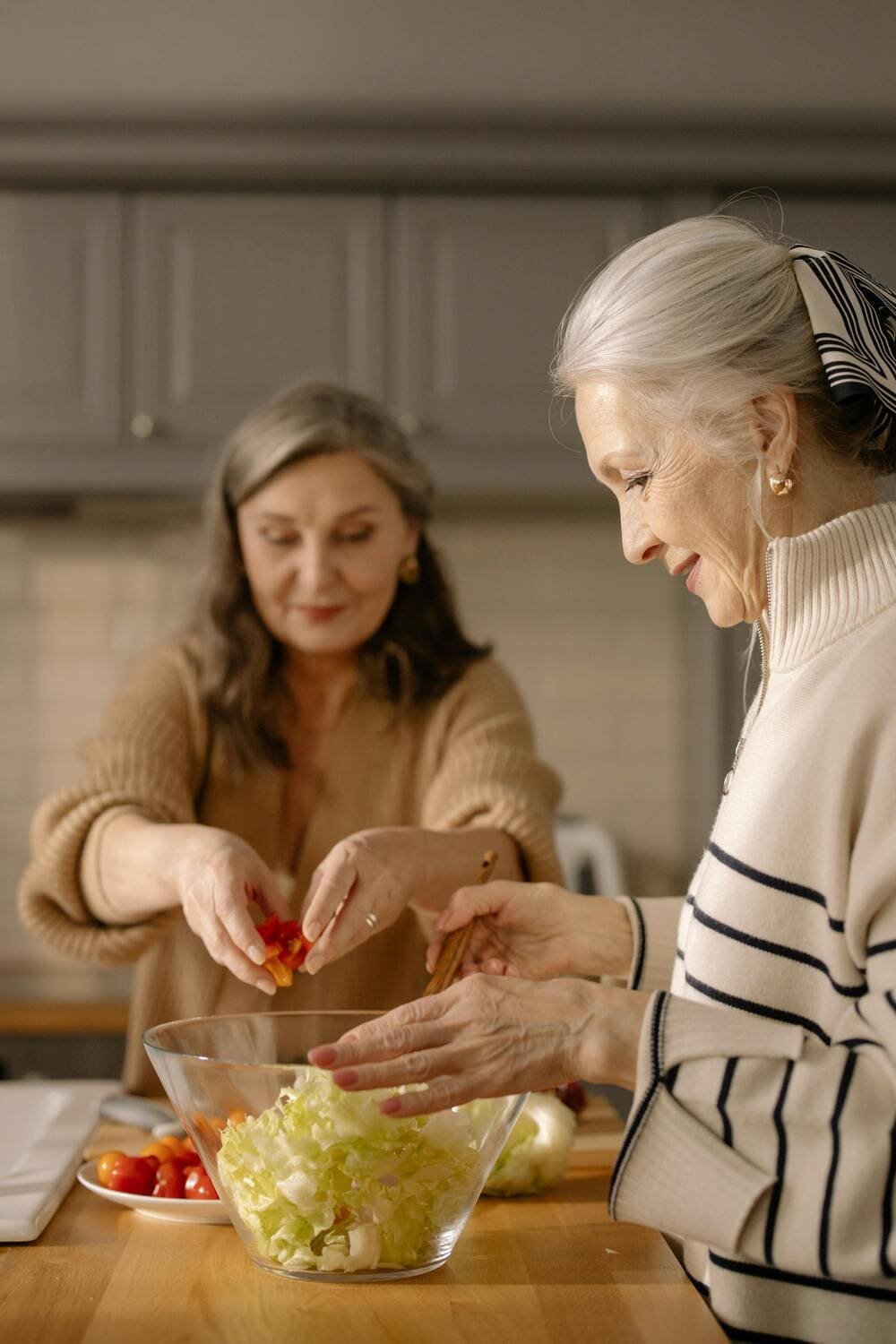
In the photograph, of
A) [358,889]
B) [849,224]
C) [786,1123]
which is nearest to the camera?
[786,1123]

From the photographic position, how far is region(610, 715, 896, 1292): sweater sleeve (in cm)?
96

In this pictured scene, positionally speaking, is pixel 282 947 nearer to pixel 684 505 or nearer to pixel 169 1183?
pixel 169 1183

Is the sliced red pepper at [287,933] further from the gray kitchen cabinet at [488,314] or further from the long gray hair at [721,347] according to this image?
the gray kitchen cabinet at [488,314]

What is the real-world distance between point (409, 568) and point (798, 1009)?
112cm

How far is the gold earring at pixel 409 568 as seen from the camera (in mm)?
2068

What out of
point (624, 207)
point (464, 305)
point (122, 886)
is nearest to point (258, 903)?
point (122, 886)

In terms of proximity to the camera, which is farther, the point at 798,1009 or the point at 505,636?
the point at 505,636

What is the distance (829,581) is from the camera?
1118 mm

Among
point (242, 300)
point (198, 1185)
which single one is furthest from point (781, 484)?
point (242, 300)

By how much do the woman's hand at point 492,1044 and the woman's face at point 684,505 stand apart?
37 centimetres

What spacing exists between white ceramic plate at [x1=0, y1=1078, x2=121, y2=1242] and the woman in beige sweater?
7.4 inches

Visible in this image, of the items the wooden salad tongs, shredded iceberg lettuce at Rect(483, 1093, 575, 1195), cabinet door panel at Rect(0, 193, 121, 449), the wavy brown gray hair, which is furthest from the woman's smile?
cabinet door panel at Rect(0, 193, 121, 449)

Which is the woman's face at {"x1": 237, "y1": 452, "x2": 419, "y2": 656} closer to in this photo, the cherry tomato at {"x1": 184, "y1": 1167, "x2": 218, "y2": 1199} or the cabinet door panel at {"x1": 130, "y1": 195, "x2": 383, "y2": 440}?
the cherry tomato at {"x1": 184, "y1": 1167, "x2": 218, "y2": 1199}

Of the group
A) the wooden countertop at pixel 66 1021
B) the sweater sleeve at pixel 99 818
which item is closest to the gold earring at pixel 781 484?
the sweater sleeve at pixel 99 818
